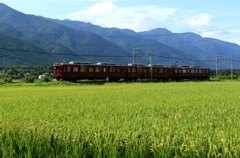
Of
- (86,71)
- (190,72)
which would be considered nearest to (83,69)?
(86,71)

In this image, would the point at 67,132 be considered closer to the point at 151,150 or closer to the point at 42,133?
the point at 42,133

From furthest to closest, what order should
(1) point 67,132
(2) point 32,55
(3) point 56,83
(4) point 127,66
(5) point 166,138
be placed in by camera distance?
1. (2) point 32,55
2. (4) point 127,66
3. (3) point 56,83
4. (1) point 67,132
5. (5) point 166,138

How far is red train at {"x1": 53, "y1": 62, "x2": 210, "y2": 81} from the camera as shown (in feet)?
143

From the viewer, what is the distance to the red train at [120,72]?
143 feet

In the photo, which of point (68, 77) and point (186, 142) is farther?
point (68, 77)

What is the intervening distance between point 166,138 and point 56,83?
3673cm

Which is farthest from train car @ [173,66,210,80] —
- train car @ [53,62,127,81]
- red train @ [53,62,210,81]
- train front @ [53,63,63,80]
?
train front @ [53,63,63,80]

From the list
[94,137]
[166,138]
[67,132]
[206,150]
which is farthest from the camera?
[67,132]

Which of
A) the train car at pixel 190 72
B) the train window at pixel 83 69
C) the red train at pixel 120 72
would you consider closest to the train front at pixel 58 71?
the red train at pixel 120 72

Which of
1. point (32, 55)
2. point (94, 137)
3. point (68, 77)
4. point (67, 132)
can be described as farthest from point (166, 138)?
point (32, 55)

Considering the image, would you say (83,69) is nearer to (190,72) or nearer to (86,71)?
(86,71)

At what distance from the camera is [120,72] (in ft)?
165

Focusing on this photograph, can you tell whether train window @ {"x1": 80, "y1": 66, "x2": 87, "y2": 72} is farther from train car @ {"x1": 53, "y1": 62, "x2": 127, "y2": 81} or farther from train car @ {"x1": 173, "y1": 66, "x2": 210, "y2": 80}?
train car @ {"x1": 173, "y1": 66, "x2": 210, "y2": 80}

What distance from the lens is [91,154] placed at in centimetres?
438
